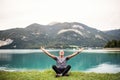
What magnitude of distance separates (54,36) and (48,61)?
5.32 feet

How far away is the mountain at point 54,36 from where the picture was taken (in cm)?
1260

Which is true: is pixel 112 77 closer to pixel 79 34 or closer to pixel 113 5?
pixel 113 5

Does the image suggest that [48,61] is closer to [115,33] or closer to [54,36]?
[54,36]

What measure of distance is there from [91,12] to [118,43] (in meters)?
2.25

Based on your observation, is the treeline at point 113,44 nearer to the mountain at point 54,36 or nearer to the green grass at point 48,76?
the mountain at point 54,36

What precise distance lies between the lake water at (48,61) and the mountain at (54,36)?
25.5 inches

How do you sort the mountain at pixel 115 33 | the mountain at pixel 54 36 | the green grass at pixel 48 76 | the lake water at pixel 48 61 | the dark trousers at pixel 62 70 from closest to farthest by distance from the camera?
1. the green grass at pixel 48 76
2. the dark trousers at pixel 62 70
3. the mountain at pixel 115 33
4. the mountain at pixel 54 36
5. the lake water at pixel 48 61

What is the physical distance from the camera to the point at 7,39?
43.0 feet

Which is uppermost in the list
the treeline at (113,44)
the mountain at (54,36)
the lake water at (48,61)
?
the mountain at (54,36)

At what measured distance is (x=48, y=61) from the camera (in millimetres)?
13727

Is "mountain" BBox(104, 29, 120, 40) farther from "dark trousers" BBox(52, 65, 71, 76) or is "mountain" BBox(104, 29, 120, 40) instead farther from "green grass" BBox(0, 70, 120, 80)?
"dark trousers" BBox(52, 65, 71, 76)

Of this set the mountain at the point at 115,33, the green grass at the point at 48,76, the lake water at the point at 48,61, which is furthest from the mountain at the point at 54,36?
the green grass at the point at 48,76

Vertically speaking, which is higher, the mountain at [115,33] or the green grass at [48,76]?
the mountain at [115,33]

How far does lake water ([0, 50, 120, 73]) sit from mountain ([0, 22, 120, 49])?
649 mm
